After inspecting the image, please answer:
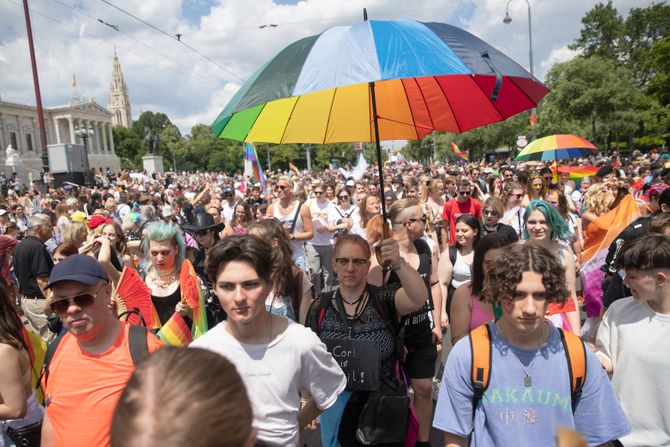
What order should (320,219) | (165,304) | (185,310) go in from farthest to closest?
(320,219), (165,304), (185,310)

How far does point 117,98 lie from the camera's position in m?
152

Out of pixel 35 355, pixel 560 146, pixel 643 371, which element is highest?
pixel 560 146

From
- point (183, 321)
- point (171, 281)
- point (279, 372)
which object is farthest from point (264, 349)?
point (171, 281)

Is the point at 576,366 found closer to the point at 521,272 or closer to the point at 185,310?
the point at 521,272

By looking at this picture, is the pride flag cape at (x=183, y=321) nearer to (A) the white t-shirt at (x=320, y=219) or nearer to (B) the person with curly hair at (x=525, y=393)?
(B) the person with curly hair at (x=525, y=393)

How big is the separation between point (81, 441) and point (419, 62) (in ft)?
7.84

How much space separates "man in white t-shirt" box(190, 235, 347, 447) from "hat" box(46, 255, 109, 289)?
54 cm

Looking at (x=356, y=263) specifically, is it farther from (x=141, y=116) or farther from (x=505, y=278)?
(x=141, y=116)

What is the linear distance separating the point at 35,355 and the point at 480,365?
237cm

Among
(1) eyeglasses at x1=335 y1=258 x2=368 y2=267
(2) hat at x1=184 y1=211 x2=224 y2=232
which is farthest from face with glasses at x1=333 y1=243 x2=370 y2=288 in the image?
(2) hat at x1=184 y1=211 x2=224 y2=232

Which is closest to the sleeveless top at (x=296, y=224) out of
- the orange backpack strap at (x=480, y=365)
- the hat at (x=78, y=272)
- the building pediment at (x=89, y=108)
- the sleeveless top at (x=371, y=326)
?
the sleeveless top at (x=371, y=326)

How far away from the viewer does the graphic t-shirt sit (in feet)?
6.40

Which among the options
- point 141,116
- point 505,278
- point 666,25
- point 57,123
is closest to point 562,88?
point 666,25

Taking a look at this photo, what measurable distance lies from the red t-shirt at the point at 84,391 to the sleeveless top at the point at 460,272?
3.07 metres
